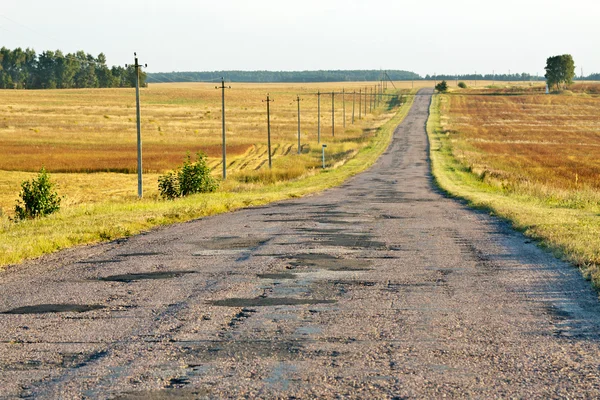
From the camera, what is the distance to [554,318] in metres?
9.32

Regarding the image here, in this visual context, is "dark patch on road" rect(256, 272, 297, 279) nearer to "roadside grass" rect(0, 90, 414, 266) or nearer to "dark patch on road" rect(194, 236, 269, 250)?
"dark patch on road" rect(194, 236, 269, 250)

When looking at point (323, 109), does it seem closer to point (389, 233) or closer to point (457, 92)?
point (457, 92)

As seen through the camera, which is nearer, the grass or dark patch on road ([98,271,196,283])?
dark patch on road ([98,271,196,283])

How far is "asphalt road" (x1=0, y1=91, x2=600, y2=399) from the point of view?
269 inches

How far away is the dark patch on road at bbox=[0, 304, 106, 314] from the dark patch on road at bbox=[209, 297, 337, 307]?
5.03 ft

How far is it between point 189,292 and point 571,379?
560 cm

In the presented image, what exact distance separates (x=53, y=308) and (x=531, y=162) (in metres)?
54.2

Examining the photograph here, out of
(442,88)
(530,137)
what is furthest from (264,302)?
(442,88)

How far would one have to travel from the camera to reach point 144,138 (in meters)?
89.5

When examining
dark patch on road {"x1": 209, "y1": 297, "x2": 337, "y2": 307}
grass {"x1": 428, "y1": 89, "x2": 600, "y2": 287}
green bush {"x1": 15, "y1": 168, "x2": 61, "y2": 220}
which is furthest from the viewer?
green bush {"x1": 15, "y1": 168, "x2": 61, "y2": 220}

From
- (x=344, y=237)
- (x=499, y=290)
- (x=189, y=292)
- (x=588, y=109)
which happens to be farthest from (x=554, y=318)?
(x=588, y=109)

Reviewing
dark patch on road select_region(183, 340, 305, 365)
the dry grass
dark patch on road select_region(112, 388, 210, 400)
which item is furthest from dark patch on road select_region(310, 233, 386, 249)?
the dry grass

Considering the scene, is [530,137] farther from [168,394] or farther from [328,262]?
[168,394]

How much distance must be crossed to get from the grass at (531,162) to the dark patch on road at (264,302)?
401 cm
